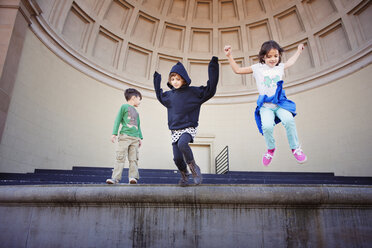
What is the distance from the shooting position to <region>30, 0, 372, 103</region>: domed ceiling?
10.4 m

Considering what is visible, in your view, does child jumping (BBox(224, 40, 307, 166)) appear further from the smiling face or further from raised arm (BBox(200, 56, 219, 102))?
the smiling face

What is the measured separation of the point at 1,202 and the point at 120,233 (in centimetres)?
167

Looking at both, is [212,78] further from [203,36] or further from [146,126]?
[203,36]

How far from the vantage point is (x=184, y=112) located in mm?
3367

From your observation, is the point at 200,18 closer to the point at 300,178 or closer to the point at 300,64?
the point at 300,64

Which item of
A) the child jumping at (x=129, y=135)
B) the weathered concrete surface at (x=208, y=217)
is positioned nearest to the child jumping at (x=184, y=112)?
the weathered concrete surface at (x=208, y=217)

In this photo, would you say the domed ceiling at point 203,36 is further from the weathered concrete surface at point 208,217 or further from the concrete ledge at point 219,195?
the weathered concrete surface at point 208,217

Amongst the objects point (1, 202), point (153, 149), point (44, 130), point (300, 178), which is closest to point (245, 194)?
point (1, 202)

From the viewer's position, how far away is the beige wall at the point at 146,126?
8.18 meters

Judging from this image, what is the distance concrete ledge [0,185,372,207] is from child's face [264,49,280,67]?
66.8 inches

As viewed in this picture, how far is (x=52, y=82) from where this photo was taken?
9.24m

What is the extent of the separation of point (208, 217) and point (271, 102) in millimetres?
1663

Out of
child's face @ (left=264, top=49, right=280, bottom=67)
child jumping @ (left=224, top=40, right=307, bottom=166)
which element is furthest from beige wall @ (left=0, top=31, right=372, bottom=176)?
child's face @ (left=264, top=49, right=280, bottom=67)

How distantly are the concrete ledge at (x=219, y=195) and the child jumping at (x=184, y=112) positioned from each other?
187mm
